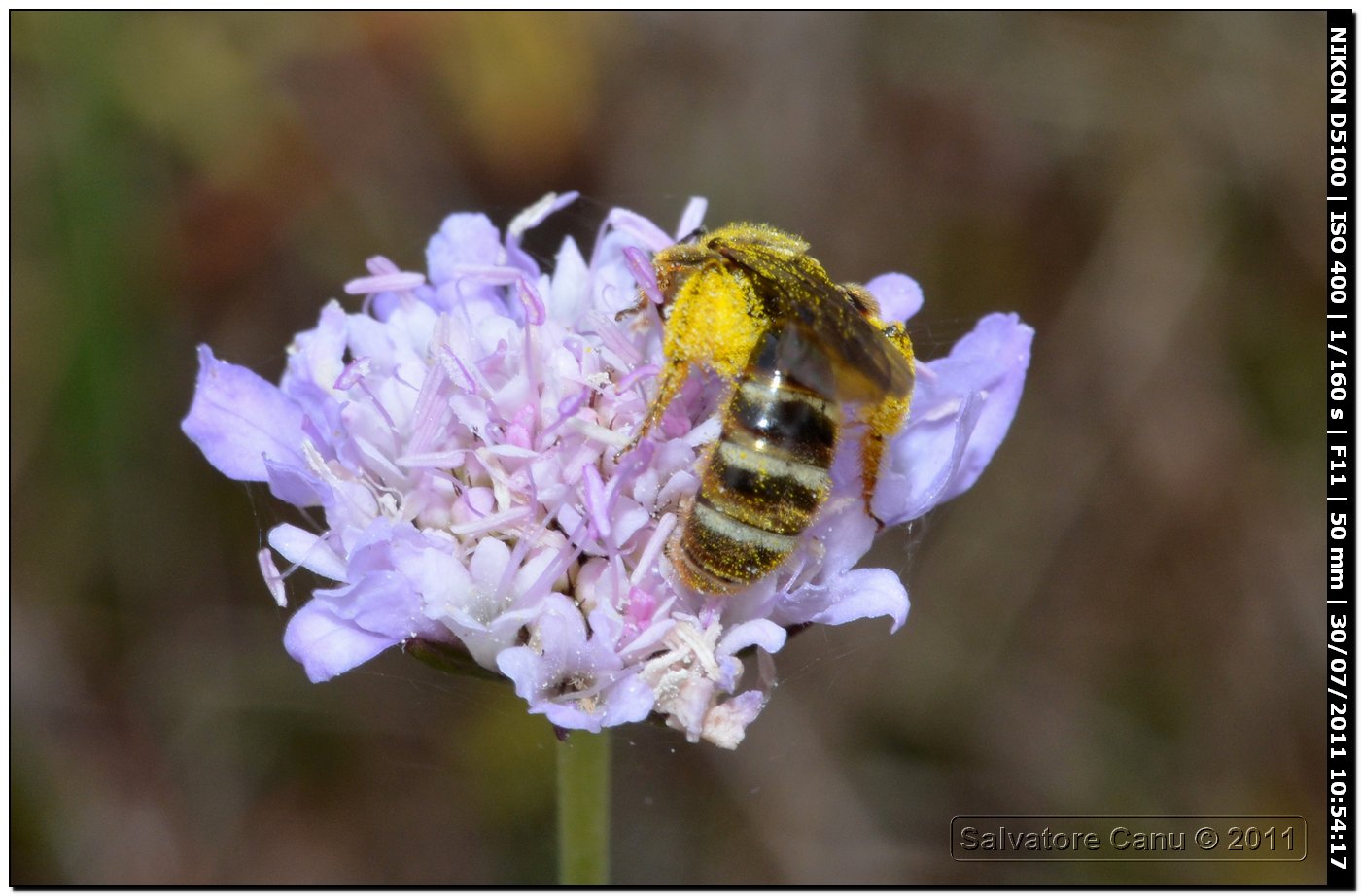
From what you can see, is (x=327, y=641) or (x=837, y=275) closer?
(x=327, y=641)

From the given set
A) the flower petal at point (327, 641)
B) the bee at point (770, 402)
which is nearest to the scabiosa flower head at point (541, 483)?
the flower petal at point (327, 641)

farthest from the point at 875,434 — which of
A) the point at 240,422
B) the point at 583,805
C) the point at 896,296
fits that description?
the point at 240,422

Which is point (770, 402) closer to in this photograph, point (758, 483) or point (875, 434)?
point (758, 483)

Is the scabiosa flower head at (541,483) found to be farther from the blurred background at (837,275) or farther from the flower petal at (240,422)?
the blurred background at (837,275)

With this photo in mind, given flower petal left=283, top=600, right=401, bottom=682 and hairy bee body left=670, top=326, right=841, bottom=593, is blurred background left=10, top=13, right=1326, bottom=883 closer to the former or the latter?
flower petal left=283, top=600, right=401, bottom=682

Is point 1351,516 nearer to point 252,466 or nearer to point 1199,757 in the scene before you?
point 1199,757
